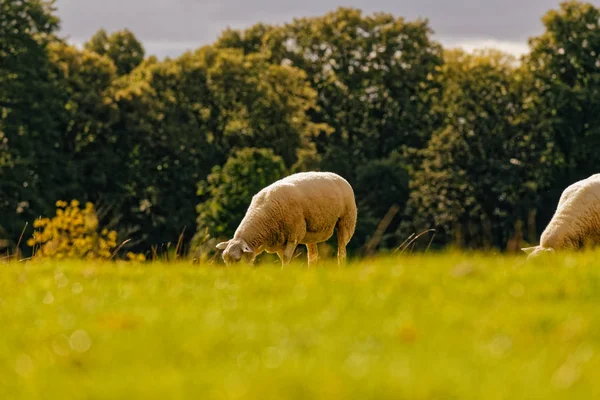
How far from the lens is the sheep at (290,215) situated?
17594mm

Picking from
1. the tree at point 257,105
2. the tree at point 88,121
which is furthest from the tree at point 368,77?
the tree at point 88,121

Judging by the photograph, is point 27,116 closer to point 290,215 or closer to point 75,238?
point 290,215

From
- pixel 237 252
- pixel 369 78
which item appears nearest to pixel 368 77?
pixel 369 78

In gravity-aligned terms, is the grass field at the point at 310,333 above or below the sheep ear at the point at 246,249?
above

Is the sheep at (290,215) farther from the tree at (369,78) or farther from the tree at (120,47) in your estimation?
the tree at (120,47)

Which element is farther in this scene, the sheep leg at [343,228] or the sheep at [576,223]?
the sheep leg at [343,228]

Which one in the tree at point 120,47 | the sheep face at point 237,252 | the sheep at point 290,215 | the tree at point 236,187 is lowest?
the tree at point 236,187

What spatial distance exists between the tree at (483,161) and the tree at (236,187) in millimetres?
8423

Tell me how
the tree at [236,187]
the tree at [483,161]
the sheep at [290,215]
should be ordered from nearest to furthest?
1. the sheep at [290,215]
2. the tree at [236,187]
3. the tree at [483,161]

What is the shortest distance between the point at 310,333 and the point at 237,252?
409 inches

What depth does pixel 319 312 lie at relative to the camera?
23.7ft

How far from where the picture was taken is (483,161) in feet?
171

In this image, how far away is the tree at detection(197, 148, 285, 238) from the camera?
46.2 metres

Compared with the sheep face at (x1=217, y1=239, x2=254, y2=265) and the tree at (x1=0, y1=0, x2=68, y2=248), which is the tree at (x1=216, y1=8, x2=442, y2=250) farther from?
the sheep face at (x1=217, y1=239, x2=254, y2=265)
